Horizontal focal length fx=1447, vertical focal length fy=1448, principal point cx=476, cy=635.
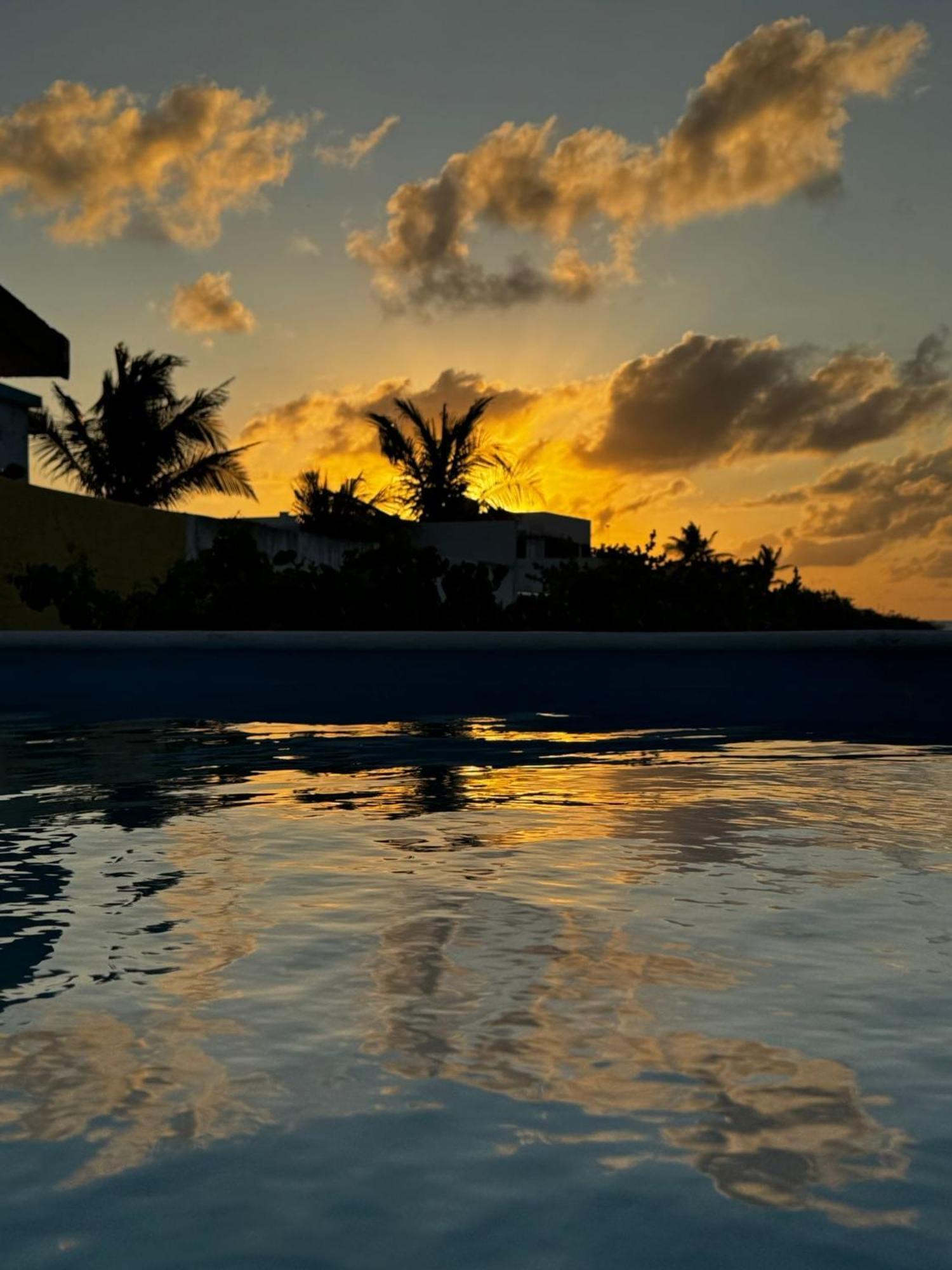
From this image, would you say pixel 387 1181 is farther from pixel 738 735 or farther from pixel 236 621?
pixel 236 621

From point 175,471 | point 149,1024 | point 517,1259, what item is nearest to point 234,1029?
point 149,1024

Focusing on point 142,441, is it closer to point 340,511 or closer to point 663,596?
point 340,511

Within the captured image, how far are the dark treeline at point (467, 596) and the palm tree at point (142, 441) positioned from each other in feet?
56.3

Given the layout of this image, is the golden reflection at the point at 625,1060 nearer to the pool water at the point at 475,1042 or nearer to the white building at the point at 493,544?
the pool water at the point at 475,1042

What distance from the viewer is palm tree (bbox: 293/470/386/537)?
31.5 metres

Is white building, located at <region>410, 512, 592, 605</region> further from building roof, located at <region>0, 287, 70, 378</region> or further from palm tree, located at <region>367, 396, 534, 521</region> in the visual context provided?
building roof, located at <region>0, 287, 70, 378</region>

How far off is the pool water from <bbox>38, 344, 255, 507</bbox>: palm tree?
24428mm

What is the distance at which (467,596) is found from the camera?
439 inches

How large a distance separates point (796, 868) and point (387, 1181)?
6.89 feet

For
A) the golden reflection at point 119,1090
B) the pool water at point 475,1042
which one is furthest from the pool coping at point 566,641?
the golden reflection at point 119,1090

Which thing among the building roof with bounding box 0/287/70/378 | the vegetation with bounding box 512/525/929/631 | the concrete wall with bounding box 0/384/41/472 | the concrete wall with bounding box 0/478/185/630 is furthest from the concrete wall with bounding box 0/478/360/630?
the concrete wall with bounding box 0/384/41/472

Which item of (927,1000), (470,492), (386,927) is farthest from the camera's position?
(470,492)

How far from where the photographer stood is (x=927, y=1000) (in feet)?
8.03

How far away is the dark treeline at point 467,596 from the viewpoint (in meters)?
10.9
